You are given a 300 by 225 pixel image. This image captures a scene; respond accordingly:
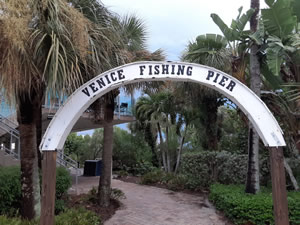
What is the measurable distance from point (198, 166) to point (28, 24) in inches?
361

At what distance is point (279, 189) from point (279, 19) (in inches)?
178

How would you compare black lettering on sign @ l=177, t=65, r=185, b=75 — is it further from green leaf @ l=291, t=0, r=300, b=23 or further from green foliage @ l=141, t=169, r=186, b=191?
green foliage @ l=141, t=169, r=186, b=191

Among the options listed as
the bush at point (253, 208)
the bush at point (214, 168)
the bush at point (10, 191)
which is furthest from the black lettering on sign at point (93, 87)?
the bush at point (214, 168)

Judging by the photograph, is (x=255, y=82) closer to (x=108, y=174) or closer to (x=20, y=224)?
(x=108, y=174)

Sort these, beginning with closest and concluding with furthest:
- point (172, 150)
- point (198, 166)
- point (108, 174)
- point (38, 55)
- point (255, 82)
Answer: point (38, 55), point (255, 82), point (108, 174), point (198, 166), point (172, 150)

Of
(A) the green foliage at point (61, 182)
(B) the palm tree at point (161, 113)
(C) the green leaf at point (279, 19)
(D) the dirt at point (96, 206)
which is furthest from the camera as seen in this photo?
(B) the palm tree at point (161, 113)

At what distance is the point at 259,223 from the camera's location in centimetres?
677

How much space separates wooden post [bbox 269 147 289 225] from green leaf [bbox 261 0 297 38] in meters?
3.98

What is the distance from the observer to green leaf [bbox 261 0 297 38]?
7.13m

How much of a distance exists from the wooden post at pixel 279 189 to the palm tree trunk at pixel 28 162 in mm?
4671

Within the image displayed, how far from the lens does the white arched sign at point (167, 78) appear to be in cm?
478

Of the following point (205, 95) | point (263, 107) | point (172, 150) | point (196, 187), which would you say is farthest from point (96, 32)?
point (172, 150)

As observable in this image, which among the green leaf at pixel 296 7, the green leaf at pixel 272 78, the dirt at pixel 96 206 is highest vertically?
the green leaf at pixel 296 7

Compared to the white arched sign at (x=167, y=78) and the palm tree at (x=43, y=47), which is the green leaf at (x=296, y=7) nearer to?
the white arched sign at (x=167, y=78)
